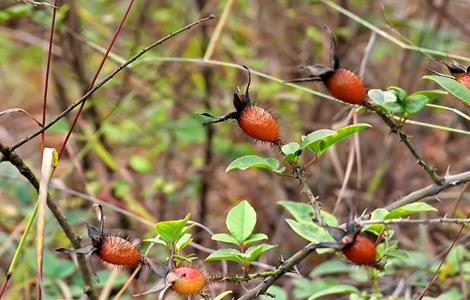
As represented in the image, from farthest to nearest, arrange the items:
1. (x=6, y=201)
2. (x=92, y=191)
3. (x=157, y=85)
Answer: (x=6, y=201) → (x=157, y=85) → (x=92, y=191)

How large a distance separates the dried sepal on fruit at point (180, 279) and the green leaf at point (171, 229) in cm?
7

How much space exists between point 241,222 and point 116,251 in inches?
8.8

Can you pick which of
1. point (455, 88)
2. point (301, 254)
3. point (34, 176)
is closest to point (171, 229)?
point (301, 254)

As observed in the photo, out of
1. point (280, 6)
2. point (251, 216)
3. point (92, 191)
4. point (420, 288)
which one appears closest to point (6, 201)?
point (92, 191)

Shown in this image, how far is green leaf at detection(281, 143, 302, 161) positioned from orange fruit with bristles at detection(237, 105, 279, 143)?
0.03 m

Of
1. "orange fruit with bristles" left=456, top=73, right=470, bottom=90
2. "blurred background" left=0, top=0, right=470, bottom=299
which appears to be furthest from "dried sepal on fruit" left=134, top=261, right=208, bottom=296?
"blurred background" left=0, top=0, right=470, bottom=299

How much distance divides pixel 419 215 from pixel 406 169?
261mm

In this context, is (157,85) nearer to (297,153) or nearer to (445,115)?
(445,115)

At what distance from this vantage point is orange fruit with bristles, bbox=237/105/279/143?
3.35 ft

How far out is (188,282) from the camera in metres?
0.97

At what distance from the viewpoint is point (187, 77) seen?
2.82m

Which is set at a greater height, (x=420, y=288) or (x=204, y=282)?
(x=204, y=282)

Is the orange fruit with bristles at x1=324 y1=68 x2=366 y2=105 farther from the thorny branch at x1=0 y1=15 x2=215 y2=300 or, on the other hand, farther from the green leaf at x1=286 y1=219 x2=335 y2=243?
the thorny branch at x1=0 y1=15 x2=215 y2=300

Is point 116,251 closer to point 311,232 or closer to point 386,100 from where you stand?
point 311,232
